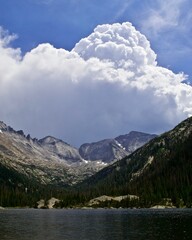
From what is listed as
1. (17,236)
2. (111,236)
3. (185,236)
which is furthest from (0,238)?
(185,236)

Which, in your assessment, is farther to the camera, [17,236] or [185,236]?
[17,236]

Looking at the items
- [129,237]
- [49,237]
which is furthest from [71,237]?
[129,237]

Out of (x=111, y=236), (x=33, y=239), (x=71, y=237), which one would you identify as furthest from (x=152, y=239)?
(x=33, y=239)

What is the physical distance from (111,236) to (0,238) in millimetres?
26510

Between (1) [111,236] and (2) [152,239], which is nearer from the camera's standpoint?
(2) [152,239]

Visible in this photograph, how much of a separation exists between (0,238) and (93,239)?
73.9 ft

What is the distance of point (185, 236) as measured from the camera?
312 ft

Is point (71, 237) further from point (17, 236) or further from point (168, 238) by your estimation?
point (168, 238)

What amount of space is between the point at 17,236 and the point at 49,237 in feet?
29.0

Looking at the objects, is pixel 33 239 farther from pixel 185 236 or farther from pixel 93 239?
pixel 185 236

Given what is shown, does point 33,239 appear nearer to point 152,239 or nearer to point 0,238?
point 0,238

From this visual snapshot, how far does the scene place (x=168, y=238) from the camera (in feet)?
305

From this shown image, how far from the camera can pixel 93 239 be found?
93.8 metres

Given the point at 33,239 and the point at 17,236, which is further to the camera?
the point at 17,236
